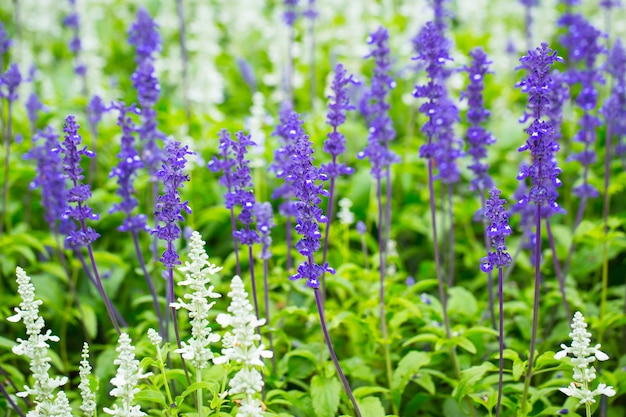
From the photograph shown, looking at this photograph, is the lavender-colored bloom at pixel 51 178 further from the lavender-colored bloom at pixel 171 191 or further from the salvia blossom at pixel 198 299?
the salvia blossom at pixel 198 299

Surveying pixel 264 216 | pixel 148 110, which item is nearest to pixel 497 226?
pixel 264 216

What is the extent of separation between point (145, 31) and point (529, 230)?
4429mm

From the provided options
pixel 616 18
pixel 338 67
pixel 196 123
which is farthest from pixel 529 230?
pixel 616 18

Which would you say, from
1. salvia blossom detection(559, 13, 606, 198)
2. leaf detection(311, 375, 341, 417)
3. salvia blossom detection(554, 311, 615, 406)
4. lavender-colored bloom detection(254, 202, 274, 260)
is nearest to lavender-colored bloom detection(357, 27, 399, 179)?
lavender-colored bloom detection(254, 202, 274, 260)

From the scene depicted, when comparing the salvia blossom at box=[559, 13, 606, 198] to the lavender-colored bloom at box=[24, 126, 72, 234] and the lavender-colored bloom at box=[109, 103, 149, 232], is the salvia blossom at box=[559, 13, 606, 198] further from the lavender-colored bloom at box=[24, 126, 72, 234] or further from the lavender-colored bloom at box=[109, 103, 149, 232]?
the lavender-colored bloom at box=[24, 126, 72, 234]

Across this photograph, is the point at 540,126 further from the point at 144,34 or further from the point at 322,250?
the point at 144,34

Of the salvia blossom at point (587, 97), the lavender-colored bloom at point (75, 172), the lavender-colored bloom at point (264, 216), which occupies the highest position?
the salvia blossom at point (587, 97)

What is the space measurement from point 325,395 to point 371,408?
15.8 inches

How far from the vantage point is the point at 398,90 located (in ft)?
35.1

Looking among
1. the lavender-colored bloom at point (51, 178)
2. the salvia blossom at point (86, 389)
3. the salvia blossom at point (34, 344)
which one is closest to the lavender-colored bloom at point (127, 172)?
the lavender-colored bloom at point (51, 178)

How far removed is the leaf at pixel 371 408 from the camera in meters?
4.98

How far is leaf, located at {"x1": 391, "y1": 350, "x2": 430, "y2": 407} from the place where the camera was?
17.9ft

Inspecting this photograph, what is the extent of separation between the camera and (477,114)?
19.1ft

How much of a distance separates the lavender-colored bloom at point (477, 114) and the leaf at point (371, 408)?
2.13 metres
